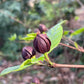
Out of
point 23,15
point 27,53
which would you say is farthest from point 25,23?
point 27,53

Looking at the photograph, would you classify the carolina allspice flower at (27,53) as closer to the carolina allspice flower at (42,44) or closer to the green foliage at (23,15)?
the carolina allspice flower at (42,44)

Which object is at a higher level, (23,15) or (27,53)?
(27,53)

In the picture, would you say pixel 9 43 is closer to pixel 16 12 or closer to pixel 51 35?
pixel 16 12

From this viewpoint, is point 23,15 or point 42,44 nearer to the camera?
point 42,44

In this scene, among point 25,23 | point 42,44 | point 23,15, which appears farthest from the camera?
point 23,15

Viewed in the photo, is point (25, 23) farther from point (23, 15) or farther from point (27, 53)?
point (27, 53)

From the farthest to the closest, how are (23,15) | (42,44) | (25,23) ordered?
1. (23,15)
2. (25,23)
3. (42,44)

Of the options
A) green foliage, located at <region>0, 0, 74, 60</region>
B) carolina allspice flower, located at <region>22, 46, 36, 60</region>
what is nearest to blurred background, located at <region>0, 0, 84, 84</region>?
green foliage, located at <region>0, 0, 74, 60</region>

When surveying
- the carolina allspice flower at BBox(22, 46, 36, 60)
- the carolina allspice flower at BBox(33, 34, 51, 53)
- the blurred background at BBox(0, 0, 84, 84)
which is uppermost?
the carolina allspice flower at BBox(33, 34, 51, 53)

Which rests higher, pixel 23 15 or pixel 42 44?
pixel 42 44

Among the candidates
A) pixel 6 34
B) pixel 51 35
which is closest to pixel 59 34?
pixel 51 35

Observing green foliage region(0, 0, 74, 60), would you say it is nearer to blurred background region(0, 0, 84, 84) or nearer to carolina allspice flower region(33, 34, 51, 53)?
blurred background region(0, 0, 84, 84)
